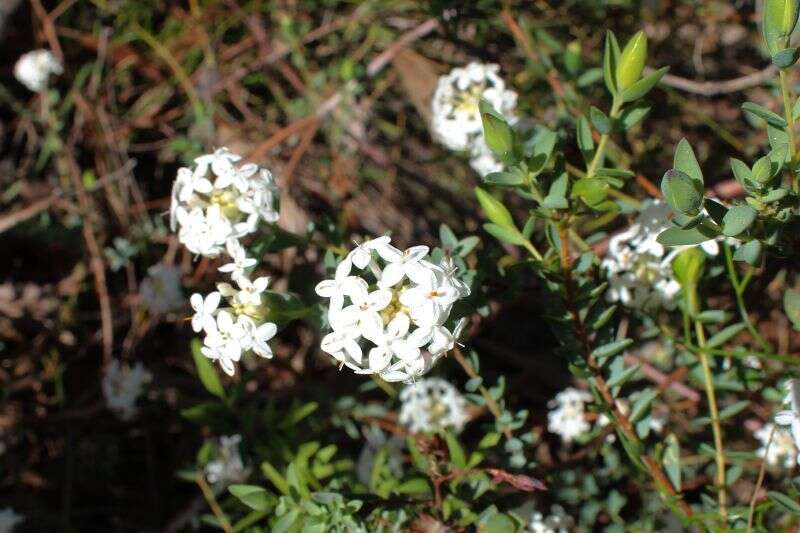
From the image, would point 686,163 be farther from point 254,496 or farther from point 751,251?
point 254,496

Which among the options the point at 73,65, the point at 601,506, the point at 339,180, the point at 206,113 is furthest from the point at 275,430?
the point at 73,65

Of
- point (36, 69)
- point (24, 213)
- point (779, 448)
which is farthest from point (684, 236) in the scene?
point (36, 69)

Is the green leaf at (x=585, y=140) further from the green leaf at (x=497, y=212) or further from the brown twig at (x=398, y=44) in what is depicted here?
the brown twig at (x=398, y=44)

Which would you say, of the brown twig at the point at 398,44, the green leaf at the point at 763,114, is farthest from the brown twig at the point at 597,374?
the brown twig at the point at 398,44

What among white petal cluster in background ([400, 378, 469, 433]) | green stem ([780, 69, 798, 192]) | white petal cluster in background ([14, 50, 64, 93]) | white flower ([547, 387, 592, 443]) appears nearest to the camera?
green stem ([780, 69, 798, 192])

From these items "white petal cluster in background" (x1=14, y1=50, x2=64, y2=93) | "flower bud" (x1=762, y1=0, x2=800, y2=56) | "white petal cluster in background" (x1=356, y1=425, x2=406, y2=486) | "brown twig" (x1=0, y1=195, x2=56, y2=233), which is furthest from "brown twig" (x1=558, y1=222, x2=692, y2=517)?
"white petal cluster in background" (x1=14, y1=50, x2=64, y2=93)

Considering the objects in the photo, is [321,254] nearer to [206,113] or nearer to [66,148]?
[206,113]

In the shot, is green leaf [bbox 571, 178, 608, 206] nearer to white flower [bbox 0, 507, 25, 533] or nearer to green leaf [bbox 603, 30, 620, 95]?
green leaf [bbox 603, 30, 620, 95]
